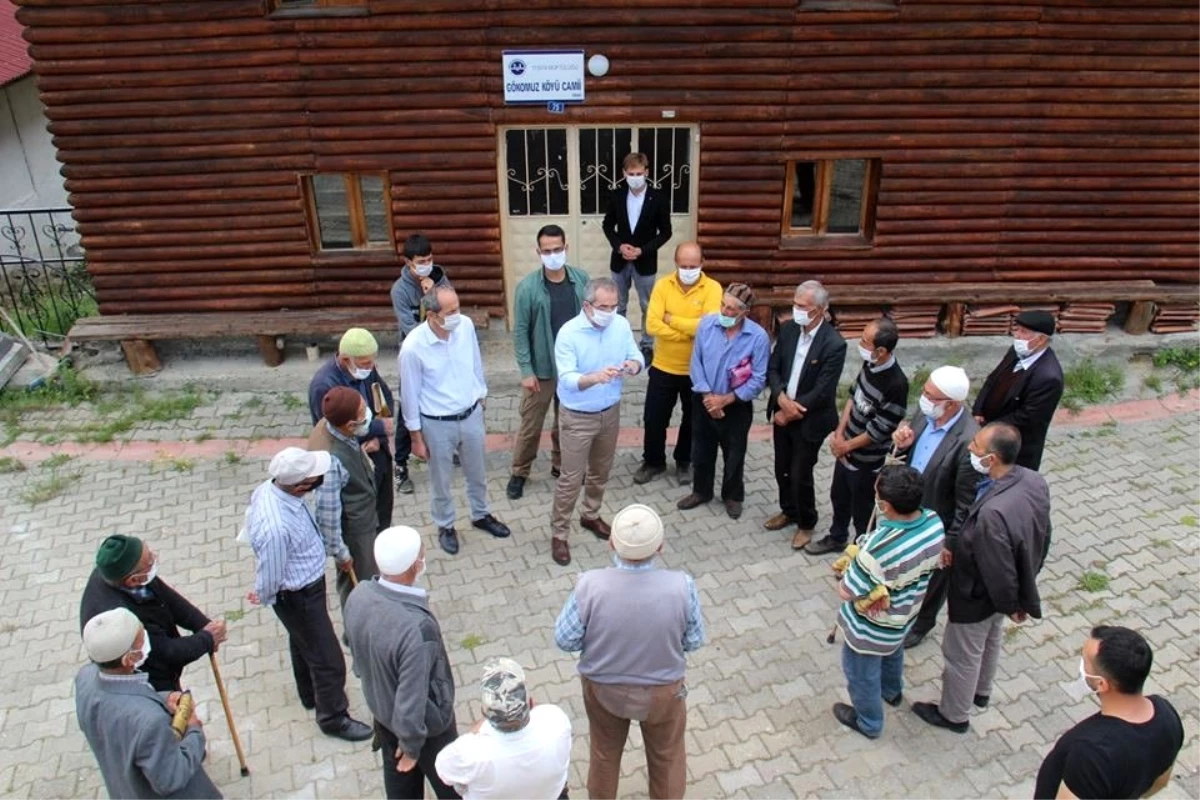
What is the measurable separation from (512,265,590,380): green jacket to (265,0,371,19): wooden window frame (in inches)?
129

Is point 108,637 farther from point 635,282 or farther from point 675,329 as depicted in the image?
point 635,282

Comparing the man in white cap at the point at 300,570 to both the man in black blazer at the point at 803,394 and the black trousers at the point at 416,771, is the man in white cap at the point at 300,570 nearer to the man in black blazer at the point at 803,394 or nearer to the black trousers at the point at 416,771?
the black trousers at the point at 416,771

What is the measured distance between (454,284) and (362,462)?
4209 mm

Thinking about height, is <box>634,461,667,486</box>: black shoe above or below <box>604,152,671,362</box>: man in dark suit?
below

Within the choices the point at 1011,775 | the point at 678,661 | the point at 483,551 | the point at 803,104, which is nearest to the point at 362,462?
the point at 483,551

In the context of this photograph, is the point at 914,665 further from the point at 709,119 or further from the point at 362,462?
the point at 709,119

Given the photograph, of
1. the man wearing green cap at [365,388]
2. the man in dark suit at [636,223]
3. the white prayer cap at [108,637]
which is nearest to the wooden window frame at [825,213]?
the man in dark suit at [636,223]

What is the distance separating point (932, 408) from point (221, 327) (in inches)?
258

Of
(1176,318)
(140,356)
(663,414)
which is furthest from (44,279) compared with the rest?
(1176,318)

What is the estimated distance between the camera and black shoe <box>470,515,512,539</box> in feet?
21.6

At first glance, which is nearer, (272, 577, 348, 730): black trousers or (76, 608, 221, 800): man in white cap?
(76, 608, 221, 800): man in white cap

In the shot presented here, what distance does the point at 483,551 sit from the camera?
6.44m

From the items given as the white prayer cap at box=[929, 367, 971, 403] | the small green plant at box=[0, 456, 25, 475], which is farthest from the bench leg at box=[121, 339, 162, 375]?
the white prayer cap at box=[929, 367, 971, 403]

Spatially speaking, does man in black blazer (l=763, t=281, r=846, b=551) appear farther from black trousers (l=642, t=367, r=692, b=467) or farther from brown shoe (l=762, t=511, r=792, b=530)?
black trousers (l=642, t=367, r=692, b=467)
